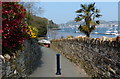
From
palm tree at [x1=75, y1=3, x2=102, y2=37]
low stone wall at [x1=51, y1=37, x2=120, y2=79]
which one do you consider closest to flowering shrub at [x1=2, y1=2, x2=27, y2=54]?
low stone wall at [x1=51, y1=37, x2=120, y2=79]

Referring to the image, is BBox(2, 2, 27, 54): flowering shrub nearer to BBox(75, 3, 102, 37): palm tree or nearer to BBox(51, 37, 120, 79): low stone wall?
BBox(51, 37, 120, 79): low stone wall

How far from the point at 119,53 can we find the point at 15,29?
2877 mm

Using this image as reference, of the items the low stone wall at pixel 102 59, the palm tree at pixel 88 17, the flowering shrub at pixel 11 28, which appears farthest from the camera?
the palm tree at pixel 88 17

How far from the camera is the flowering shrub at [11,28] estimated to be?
524cm

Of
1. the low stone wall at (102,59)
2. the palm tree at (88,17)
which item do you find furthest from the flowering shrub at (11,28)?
the palm tree at (88,17)

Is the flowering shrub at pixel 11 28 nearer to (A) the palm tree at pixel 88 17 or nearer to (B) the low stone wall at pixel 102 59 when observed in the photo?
(B) the low stone wall at pixel 102 59

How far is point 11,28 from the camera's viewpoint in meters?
5.45

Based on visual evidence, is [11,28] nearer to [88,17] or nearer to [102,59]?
[102,59]

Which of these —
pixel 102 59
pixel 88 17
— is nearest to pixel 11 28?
pixel 102 59

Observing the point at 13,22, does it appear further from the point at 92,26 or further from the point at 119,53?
the point at 92,26

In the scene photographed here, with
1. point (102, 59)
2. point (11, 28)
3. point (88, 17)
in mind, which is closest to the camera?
point (11, 28)

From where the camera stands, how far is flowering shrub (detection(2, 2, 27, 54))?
5.24 metres

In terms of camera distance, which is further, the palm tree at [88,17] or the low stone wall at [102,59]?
the palm tree at [88,17]

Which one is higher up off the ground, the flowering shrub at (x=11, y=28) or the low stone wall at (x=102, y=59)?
the flowering shrub at (x=11, y=28)
